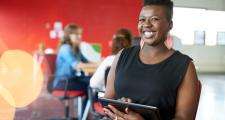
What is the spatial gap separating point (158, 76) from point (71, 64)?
342 cm

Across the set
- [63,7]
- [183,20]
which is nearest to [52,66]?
[183,20]

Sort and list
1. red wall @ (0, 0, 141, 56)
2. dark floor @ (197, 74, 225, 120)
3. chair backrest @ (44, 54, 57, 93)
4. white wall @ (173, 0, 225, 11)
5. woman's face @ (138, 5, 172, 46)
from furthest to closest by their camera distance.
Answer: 1. red wall @ (0, 0, 141, 56)
2. chair backrest @ (44, 54, 57, 93)
3. dark floor @ (197, 74, 225, 120)
4. white wall @ (173, 0, 225, 11)
5. woman's face @ (138, 5, 172, 46)

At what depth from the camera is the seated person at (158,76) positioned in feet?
4.71

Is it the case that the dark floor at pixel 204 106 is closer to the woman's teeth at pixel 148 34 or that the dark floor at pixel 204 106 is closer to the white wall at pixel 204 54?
the white wall at pixel 204 54

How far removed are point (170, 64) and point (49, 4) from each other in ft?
23.5

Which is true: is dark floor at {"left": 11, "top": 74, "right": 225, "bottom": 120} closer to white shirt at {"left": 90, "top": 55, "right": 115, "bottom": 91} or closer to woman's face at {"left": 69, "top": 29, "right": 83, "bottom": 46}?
white shirt at {"left": 90, "top": 55, "right": 115, "bottom": 91}

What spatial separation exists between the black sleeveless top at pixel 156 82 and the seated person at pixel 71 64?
3030 millimetres

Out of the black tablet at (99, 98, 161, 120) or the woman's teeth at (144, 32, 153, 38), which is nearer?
the black tablet at (99, 98, 161, 120)

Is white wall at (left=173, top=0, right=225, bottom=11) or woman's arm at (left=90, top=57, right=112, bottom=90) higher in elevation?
white wall at (left=173, top=0, right=225, bottom=11)

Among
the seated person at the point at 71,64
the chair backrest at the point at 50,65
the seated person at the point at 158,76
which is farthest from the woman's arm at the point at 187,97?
the chair backrest at the point at 50,65

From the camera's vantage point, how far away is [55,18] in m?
8.38

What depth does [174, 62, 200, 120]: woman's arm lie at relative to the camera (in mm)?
1427

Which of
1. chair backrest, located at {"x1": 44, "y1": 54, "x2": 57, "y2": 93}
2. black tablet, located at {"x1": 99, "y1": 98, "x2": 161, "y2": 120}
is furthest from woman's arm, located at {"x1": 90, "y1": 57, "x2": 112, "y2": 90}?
black tablet, located at {"x1": 99, "y1": 98, "x2": 161, "y2": 120}

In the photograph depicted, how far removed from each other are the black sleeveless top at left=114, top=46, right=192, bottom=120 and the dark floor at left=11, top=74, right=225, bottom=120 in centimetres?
195
